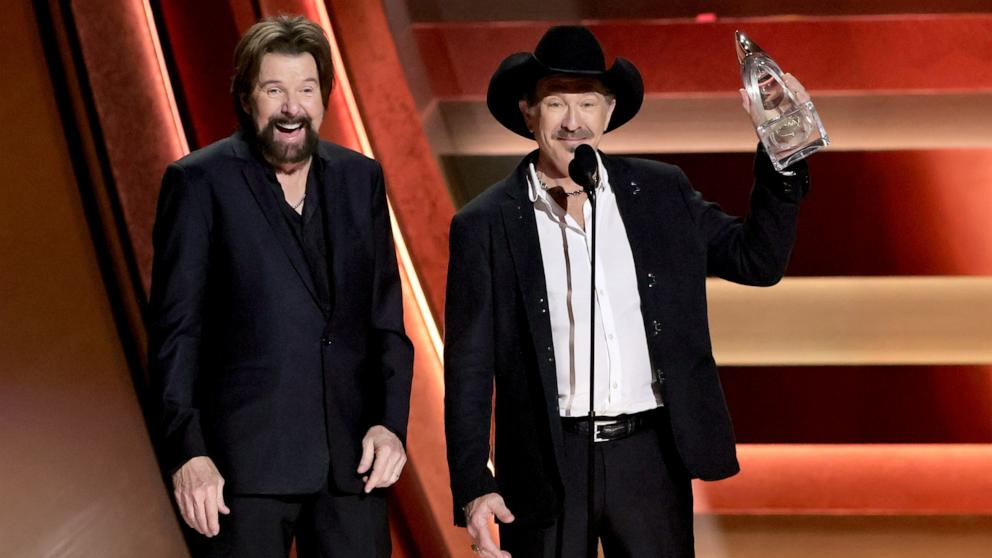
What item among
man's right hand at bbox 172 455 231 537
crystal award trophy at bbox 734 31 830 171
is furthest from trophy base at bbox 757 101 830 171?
man's right hand at bbox 172 455 231 537

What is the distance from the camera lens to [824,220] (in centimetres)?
347

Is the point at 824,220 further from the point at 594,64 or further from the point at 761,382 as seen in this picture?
the point at 594,64

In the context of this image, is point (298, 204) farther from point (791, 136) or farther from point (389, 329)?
point (791, 136)

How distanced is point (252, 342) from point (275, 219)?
0.21m

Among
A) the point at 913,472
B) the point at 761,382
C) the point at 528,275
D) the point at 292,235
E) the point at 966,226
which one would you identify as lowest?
the point at 913,472

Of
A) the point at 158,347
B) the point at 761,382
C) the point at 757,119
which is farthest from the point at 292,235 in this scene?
the point at 761,382

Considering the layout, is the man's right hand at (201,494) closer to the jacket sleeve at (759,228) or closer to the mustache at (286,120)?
the mustache at (286,120)

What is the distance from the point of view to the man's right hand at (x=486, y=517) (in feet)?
7.15

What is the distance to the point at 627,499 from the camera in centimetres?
214

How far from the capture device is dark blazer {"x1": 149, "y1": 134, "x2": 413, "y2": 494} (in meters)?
2.11

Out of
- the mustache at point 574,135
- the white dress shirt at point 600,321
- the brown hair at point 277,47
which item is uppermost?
the brown hair at point 277,47

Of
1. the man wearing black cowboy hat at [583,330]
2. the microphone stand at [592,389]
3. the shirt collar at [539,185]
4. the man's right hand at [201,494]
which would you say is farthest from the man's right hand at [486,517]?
the shirt collar at [539,185]

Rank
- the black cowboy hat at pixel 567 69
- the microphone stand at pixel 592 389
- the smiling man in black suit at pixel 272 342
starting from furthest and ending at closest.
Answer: the black cowboy hat at pixel 567 69 → the smiling man in black suit at pixel 272 342 → the microphone stand at pixel 592 389

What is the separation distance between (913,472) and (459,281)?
1.70 metres
